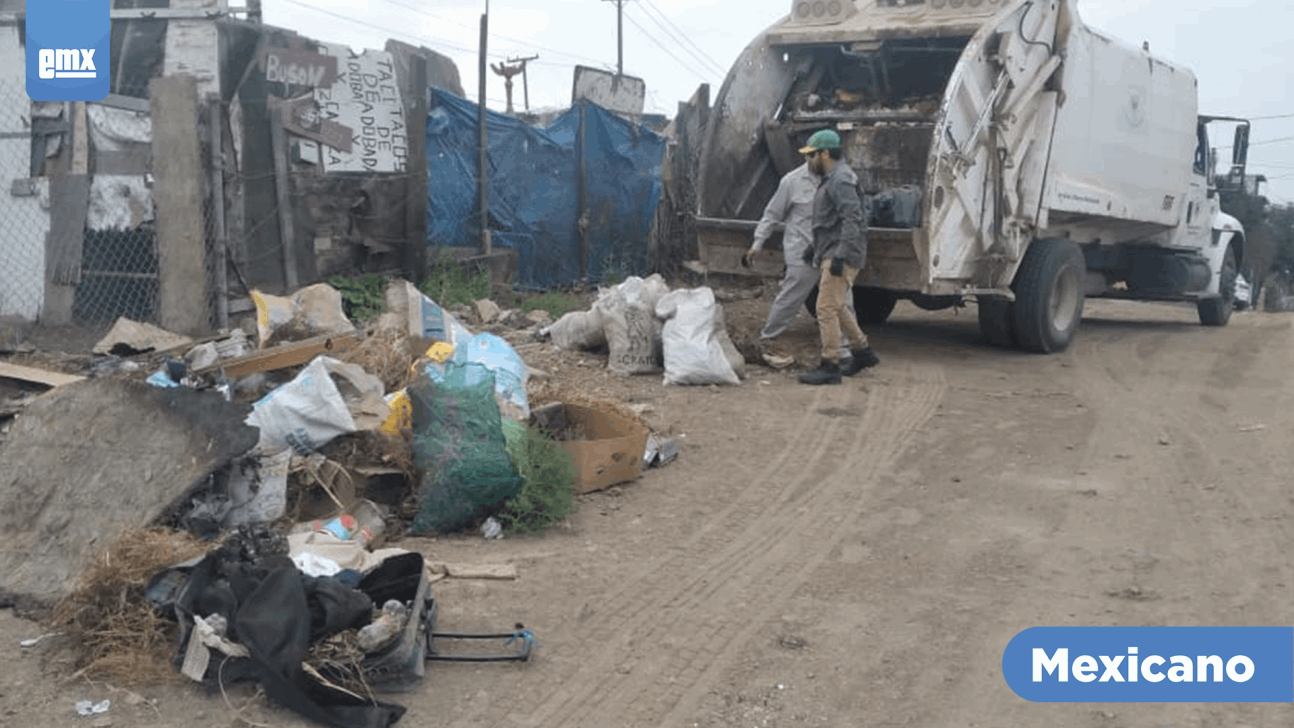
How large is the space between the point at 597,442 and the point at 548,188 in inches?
273

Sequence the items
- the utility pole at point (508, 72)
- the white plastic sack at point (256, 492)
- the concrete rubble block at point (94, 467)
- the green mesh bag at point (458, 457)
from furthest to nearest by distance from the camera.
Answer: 1. the utility pole at point (508, 72)
2. the green mesh bag at point (458, 457)
3. the white plastic sack at point (256, 492)
4. the concrete rubble block at point (94, 467)

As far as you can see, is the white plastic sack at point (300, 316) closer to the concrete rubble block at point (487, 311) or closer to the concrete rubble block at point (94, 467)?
Answer: the concrete rubble block at point (487, 311)

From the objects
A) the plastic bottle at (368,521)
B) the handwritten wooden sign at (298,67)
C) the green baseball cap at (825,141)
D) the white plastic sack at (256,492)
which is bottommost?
the plastic bottle at (368,521)

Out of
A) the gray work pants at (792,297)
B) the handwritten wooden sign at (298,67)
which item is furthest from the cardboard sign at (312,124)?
the gray work pants at (792,297)

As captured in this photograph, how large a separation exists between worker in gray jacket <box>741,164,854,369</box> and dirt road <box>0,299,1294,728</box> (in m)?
0.66

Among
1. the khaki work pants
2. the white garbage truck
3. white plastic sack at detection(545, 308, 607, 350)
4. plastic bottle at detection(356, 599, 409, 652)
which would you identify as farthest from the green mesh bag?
the white garbage truck

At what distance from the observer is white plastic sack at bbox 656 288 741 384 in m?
8.07

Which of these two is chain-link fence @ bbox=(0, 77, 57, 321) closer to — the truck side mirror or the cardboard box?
the cardboard box

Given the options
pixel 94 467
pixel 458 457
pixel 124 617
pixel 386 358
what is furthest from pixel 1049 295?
pixel 124 617

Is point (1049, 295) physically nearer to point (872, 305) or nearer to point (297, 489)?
point (872, 305)

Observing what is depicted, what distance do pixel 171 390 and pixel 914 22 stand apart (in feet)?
21.6

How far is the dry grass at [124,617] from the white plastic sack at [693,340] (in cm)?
437

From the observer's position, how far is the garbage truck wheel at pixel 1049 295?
9836 millimetres

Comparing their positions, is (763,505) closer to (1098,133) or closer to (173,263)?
(173,263)
